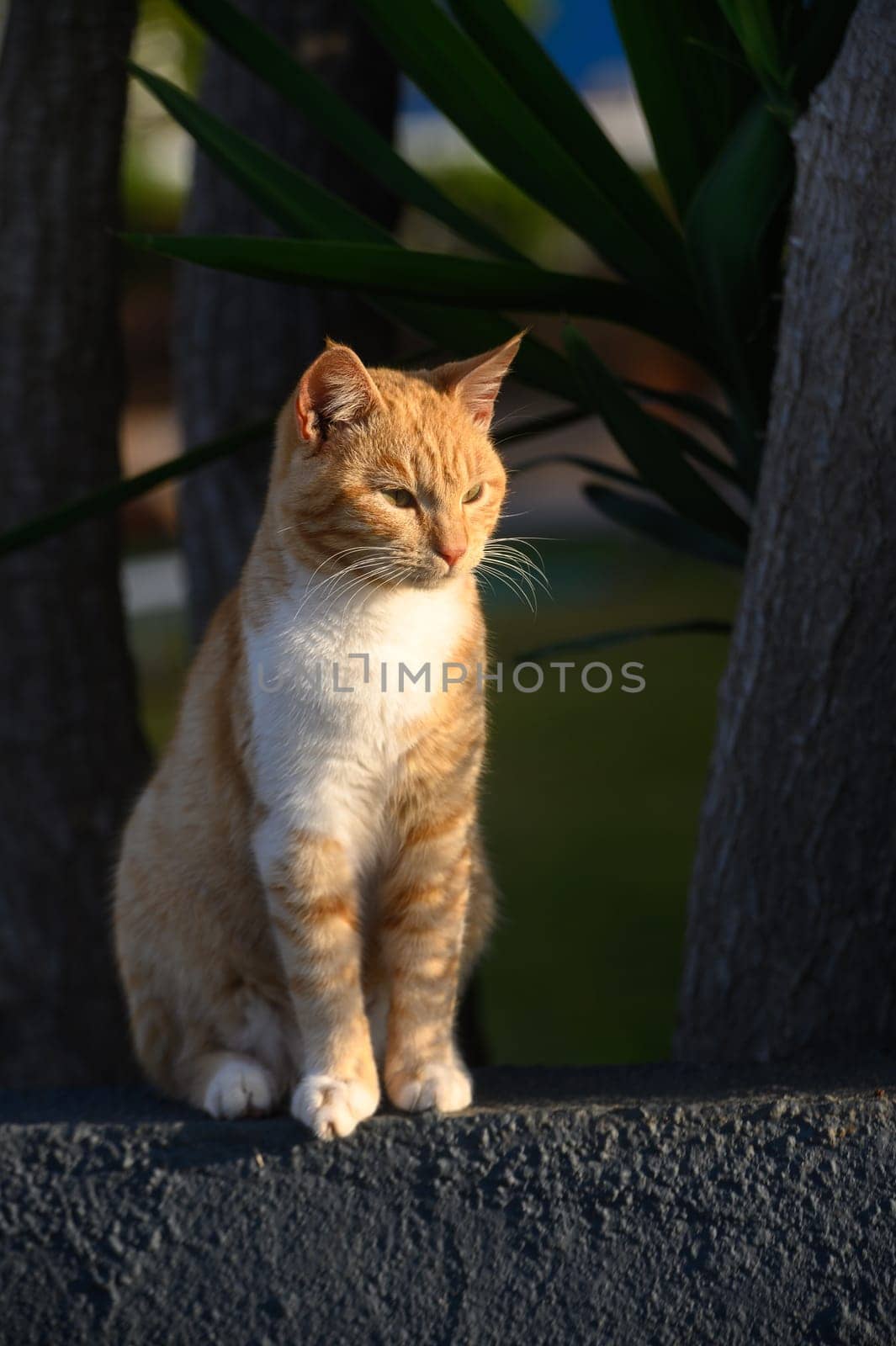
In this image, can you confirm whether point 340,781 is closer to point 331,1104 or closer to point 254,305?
point 331,1104

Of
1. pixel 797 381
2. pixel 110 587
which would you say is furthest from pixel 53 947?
pixel 797 381

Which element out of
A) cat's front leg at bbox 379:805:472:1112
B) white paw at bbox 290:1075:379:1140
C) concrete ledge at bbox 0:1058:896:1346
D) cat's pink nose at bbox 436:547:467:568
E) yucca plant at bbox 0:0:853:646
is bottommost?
concrete ledge at bbox 0:1058:896:1346

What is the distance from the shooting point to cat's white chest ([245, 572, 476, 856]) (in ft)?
4.09

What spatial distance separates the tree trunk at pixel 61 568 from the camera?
1.94 meters

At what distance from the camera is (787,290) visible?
144 cm

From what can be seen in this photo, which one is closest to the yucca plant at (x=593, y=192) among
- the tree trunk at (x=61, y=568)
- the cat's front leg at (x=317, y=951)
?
the tree trunk at (x=61, y=568)

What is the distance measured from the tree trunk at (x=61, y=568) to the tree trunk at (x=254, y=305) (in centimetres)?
15

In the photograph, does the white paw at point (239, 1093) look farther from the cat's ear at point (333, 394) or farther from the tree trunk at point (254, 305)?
the tree trunk at point (254, 305)

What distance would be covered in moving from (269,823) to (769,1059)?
65cm

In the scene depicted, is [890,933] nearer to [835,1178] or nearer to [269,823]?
[835,1178]

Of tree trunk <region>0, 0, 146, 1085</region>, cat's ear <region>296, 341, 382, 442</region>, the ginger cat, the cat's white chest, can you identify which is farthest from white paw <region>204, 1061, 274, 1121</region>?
tree trunk <region>0, 0, 146, 1085</region>

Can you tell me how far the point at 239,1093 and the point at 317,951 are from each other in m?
0.18

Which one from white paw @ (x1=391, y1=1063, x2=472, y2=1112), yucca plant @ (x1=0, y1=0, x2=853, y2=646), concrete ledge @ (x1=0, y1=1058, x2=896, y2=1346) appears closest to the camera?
concrete ledge @ (x1=0, y1=1058, x2=896, y2=1346)

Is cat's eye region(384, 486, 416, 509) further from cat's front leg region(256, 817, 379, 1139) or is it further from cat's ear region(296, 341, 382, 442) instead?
cat's front leg region(256, 817, 379, 1139)
